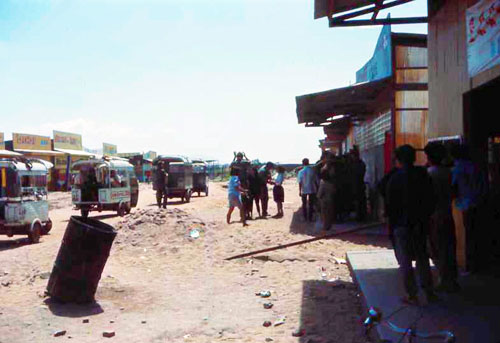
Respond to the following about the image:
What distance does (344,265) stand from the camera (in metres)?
8.75

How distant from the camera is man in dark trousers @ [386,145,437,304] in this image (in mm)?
4953

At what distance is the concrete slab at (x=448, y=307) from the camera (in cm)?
434

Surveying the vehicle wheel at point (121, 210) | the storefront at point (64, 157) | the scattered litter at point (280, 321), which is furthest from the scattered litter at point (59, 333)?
the storefront at point (64, 157)

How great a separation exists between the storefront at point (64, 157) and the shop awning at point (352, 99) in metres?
25.9

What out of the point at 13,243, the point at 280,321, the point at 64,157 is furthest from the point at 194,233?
the point at 64,157

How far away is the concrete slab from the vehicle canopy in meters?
8.92

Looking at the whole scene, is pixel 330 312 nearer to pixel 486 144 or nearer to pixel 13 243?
pixel 486 144

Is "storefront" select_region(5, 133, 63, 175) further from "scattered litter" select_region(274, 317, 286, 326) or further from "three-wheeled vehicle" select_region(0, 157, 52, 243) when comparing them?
"scattered litter" select_region(274, 317, 286, 326)

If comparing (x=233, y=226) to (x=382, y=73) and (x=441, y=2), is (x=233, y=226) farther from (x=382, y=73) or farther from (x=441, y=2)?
(x=441, y=2)

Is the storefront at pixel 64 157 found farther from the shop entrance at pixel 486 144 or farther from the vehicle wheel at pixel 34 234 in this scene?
the shop entrance at pixel 486 144

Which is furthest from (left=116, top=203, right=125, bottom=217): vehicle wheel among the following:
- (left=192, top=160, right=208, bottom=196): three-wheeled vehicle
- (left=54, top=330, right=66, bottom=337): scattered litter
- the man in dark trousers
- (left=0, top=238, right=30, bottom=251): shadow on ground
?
the man in dark trousers

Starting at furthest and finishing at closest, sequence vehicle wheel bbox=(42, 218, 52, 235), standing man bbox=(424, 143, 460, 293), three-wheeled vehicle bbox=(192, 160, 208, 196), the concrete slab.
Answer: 1. three-wheeled vehicle bbox=(192, 160, 208, 196)
2. vehicle wheel bbox=(42, 218, 52, 235)
3. standing man bbox=(424, 143, 460, 293)
4. the concrete slab

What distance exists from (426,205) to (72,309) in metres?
4.35

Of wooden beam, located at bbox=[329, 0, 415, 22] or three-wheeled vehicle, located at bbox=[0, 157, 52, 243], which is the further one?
three-wheeled vehicle, located at bbox=[0, 157, 52, 243]
